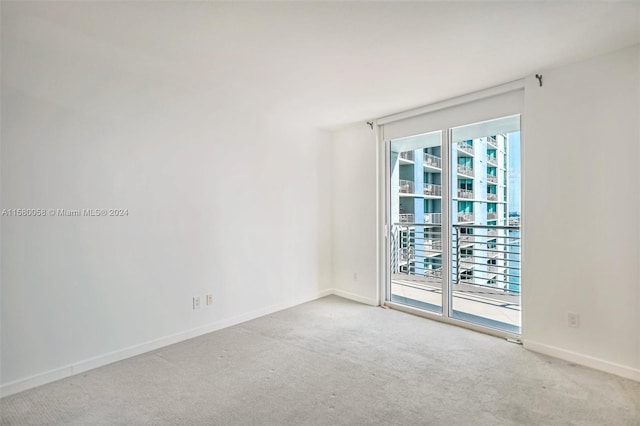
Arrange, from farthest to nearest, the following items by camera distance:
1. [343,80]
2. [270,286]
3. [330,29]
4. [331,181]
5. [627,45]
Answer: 1. [331,181]
2. [270,286]
3. [343,80]
4. [627,45]
5. [330,29]

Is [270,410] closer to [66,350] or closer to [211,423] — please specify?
[211,423]

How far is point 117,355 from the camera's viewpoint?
104 inches

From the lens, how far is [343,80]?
2803 millimetres

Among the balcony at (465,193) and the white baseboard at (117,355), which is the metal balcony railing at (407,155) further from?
the white baseboard at (117,355)

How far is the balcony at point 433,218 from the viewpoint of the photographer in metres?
3.62

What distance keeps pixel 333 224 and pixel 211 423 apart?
3.08 meters

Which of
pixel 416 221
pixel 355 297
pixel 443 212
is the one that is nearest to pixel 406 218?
pixel 416 221

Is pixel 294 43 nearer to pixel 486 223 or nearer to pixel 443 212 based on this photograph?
pixel 443 212

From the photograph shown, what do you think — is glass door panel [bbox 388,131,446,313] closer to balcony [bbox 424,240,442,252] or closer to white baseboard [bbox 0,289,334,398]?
balcony [bbox 424,240,442,252]

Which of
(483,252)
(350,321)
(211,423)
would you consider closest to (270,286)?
(350,321)

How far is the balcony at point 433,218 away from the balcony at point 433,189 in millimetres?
223

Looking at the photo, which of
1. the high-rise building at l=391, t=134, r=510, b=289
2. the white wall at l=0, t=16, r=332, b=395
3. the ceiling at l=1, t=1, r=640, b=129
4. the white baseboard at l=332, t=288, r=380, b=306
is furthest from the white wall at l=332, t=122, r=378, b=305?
the ceiling at l=1, t=1, r=640, b=129

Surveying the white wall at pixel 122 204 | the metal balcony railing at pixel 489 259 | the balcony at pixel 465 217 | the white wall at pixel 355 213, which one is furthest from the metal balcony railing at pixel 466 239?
the white wall at pixel 122 204

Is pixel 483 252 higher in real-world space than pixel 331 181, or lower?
lower
